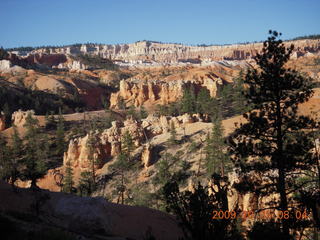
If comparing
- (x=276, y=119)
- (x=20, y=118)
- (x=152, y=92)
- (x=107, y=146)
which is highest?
(x=152, y=92)

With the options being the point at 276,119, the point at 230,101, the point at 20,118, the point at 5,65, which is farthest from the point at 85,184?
the point at 5,65

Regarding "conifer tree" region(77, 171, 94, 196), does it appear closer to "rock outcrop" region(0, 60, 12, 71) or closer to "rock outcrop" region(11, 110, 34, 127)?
"rock outcrop" region(11, 110, 34, 127)

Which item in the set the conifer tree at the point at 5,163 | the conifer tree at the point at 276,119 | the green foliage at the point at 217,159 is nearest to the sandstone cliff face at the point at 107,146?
the conifer tree at the point at 5,163

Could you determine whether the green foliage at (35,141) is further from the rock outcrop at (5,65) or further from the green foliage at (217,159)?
the rock outcrop at (5,65)

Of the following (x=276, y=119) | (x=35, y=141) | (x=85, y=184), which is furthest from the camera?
(x=35, y=141)

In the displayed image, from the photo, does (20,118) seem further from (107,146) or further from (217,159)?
(217,159)

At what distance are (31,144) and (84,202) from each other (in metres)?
Result: 35.2

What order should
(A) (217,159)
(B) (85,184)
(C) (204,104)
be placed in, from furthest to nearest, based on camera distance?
(C) (204,104)
(B) (85,184)
(A) (217,159)

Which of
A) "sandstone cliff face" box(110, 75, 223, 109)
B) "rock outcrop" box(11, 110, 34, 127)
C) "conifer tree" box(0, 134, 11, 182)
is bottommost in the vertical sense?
"conifer tree" box(0, 134, 11, 182)

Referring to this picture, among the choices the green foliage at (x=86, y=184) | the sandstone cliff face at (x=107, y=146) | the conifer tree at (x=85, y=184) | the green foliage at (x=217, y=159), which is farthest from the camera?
the sandstone cliff face at (x=107, y=146)

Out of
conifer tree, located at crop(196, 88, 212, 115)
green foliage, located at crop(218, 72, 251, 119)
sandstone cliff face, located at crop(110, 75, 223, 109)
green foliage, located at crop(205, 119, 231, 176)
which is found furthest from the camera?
sandstone cliff face, located at crop(110, 75, 223, 109)

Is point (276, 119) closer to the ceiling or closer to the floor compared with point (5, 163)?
closer to the ceiling

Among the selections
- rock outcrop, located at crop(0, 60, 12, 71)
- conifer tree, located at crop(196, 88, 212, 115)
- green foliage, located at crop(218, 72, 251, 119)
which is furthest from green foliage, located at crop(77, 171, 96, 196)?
rock outcrop, located at crop(0, 60, 12, 71)

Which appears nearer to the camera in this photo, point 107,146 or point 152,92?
point 107,146
